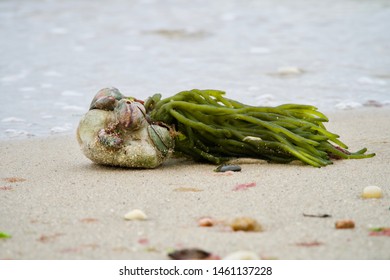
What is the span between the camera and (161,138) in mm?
4234

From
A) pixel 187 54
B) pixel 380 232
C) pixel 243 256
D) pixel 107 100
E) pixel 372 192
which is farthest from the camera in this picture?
pixel 187 54

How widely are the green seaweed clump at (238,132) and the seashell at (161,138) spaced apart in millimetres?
114

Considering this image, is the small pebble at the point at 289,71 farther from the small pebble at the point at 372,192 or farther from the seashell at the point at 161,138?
the small pebble at the point at 372,192

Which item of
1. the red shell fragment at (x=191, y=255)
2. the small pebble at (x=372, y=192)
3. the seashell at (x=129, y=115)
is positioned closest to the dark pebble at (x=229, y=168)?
the seashell at (x=129, y=115)

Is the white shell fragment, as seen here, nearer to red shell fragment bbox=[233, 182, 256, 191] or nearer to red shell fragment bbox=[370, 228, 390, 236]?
red shell fragment bbox=[233, 182, 256, 191]

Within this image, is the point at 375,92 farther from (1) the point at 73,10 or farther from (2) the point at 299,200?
(1) the point at 73,10

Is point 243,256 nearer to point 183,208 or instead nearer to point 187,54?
point 183,208

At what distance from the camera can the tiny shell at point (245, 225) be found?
3.14 meters

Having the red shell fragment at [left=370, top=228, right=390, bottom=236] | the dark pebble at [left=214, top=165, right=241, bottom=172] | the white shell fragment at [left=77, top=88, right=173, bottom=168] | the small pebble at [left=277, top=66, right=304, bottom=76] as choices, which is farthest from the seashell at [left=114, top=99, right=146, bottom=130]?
the small pebble at [left=277, top=66, right=304, bottom=76]

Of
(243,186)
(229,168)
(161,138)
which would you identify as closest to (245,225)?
(243,186)

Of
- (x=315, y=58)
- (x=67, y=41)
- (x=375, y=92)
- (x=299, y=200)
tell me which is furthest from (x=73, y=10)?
(x=299, y=200)

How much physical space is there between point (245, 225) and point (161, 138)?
1249mm

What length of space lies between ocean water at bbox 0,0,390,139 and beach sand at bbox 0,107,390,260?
5.87 feet

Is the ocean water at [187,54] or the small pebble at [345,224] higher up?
the small pebble at [345,224]
